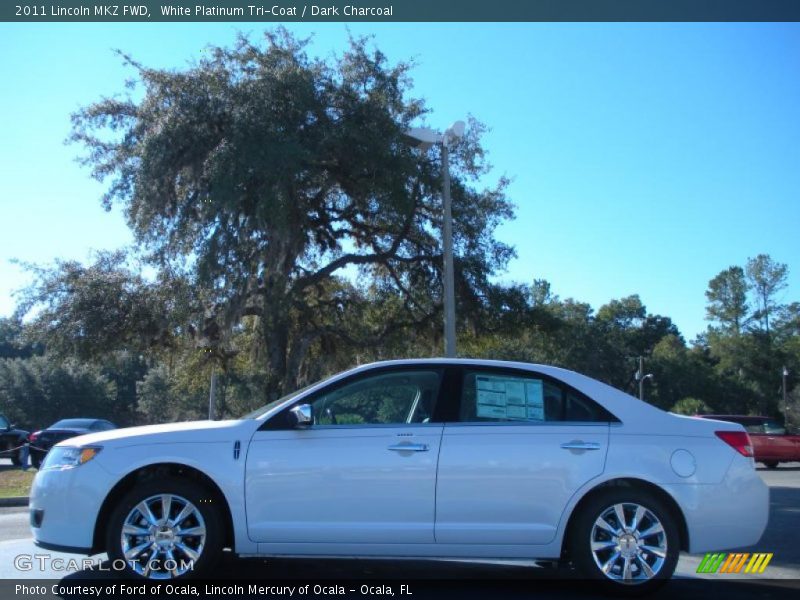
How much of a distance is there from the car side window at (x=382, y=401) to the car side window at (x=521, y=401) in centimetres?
29

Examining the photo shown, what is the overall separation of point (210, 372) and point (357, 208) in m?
7.44

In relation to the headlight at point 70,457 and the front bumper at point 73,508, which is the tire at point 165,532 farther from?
the headlight at point 70,457

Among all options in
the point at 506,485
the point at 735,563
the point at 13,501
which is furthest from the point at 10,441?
the point at 735,563

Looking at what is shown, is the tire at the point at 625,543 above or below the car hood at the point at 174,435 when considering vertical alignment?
below

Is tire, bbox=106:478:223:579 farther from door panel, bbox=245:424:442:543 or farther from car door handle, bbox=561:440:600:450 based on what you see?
car door handle, bbox=561:440:600:450

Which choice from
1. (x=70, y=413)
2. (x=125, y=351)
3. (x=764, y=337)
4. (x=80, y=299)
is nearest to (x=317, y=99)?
(x=80, y=299)

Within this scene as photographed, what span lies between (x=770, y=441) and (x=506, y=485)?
2001 cm

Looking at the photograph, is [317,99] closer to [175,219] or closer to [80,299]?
[175,219]

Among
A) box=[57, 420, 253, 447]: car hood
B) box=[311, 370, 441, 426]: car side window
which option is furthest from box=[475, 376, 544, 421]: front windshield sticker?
box=[57, 420, 253, 447]: car hood

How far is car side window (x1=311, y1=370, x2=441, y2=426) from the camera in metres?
5.66

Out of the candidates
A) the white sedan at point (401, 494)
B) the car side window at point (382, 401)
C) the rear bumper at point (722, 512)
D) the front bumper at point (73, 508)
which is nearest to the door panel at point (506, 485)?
the white sedan at point (401, 494)

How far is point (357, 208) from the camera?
17891mm

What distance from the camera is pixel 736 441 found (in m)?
5.64

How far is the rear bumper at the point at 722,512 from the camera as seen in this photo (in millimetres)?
5426
